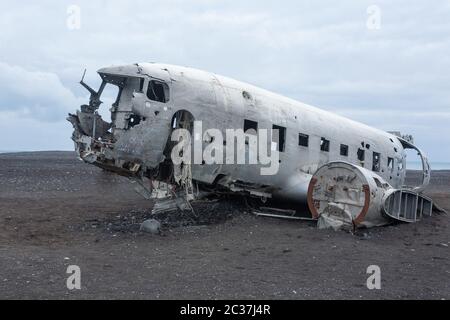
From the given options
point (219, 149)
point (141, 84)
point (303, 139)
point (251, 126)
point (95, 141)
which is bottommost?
point (219, 149)

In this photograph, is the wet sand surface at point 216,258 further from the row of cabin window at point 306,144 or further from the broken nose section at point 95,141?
the row of cabin window at point 306,144

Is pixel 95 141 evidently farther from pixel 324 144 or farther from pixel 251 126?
pixel 324 144

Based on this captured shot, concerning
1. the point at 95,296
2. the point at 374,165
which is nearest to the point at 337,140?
the point at 374,165

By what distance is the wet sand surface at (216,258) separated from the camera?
8242 mm

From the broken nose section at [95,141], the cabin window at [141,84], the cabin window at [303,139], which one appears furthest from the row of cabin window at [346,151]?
the broken nose section at [95,141]

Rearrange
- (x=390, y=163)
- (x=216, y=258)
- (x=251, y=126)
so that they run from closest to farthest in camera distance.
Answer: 1. (x=216, y=258)
2. (x=251, y=126)
3. (x=390, y=163)

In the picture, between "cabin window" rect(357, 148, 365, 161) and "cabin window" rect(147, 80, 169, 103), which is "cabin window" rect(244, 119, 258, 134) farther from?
"cabin window" rect(357, 148, 365, 161)

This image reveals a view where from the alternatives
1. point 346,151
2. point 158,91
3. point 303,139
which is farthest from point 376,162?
point 158,91

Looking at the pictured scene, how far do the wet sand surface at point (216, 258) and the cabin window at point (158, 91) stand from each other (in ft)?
11.5

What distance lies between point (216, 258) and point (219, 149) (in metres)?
3.79

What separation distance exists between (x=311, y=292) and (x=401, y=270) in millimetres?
2743

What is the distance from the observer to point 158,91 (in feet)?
43.0
